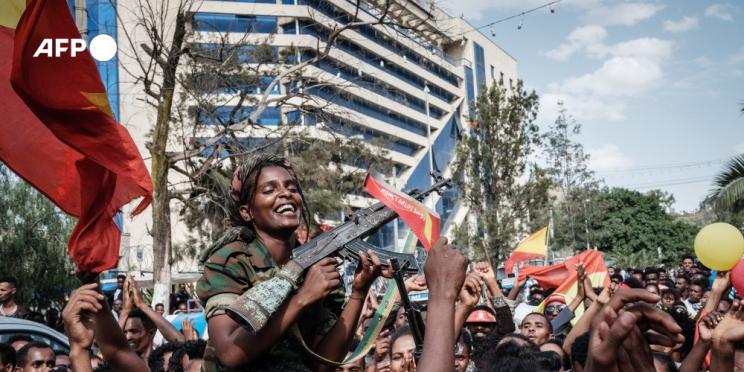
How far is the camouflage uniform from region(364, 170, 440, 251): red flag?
693mm

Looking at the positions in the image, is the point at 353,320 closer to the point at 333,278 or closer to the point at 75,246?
the point at 333,278

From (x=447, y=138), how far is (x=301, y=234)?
216 feet

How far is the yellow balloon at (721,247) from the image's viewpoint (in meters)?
5.56

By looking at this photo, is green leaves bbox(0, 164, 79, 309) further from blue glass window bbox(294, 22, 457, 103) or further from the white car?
blue glass window bbox(294, 22, 457, 103)

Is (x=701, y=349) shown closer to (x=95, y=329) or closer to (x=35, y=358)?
(x=95, y=329)

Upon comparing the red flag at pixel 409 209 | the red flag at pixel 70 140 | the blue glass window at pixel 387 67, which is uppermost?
the blue glass window at pixel 387 67

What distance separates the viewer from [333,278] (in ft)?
7.66

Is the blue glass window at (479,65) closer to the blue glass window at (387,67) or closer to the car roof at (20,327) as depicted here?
→ the blue glass window at (387,67)

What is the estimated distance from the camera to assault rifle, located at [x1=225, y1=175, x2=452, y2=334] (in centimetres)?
213

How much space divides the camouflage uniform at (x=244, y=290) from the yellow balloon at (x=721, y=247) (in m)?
4.12

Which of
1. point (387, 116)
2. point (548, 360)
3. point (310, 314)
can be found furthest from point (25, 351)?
point (387, 116)

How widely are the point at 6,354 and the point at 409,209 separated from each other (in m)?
3.42

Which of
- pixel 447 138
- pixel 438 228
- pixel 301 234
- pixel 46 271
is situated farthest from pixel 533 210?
pixel 447 138

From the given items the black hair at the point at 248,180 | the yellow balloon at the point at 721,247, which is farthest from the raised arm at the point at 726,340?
the yellow balloon at the point at 721,247
